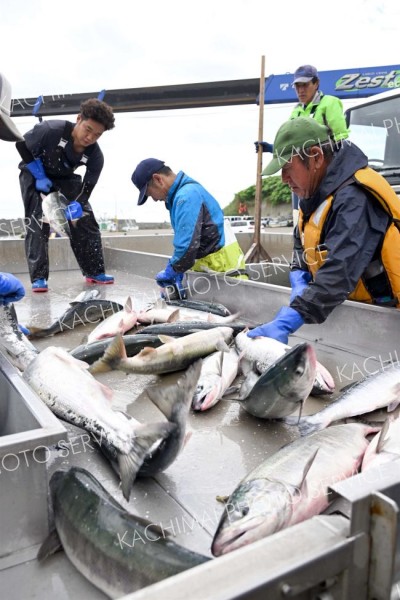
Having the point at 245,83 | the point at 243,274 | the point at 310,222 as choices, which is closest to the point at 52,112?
the point at 245,83

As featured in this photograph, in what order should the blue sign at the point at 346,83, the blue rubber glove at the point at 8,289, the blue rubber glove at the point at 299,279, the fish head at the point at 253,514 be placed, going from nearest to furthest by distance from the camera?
1. the fish head at the point at 253,514
2. the blue rubber glove at the point at 8,289
3. the blue rubber glove at the point at 299,279
4. the blue sign at the point at 346,83

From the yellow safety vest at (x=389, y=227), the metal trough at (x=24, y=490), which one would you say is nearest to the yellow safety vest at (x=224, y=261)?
Answer: the yellow safety vest at (x=389, y=227)

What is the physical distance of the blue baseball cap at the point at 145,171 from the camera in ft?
18.4

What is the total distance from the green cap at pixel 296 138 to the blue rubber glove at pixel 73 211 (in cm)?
440

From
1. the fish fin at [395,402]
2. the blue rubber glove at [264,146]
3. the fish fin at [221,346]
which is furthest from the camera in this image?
the blue rubber glove at [264,146]

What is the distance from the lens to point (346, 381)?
348cm

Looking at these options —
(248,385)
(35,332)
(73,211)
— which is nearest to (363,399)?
(248,385)

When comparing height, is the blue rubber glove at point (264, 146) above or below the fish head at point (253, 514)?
above

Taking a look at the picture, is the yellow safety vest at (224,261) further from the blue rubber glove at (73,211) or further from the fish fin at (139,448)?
the fish fin at (139,448)

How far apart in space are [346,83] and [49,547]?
11.1 metres

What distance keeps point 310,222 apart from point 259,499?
2493 millimetres

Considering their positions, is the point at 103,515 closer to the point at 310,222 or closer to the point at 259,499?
the point at 259,499

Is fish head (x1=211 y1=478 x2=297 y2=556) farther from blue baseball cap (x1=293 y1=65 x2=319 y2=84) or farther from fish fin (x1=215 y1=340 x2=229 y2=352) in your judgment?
blue baseball cap (x1=293 y1=65 x2=319 y2=84)

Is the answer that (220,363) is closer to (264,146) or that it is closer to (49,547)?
(49,547)
